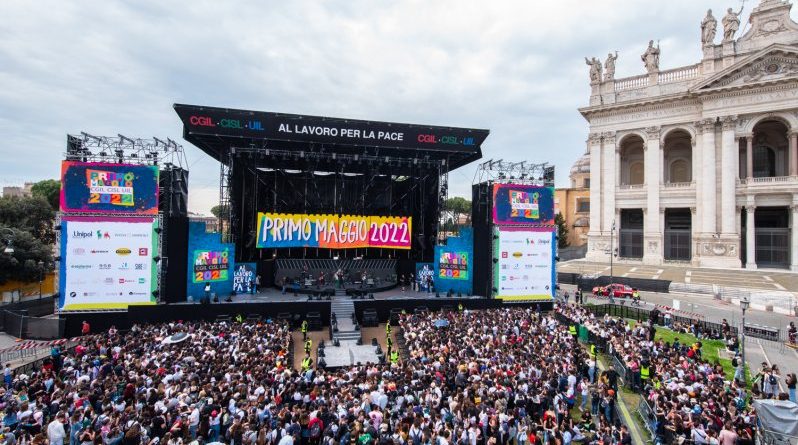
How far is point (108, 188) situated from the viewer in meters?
23.7

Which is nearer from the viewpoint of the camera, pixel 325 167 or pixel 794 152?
pixel 325 167

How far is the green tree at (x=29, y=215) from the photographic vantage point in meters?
35.9

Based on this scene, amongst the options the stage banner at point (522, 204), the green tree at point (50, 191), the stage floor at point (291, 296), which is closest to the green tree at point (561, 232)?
the stage banner at point (522, 204)

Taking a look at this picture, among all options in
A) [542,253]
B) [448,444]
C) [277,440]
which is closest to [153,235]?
[277,440]

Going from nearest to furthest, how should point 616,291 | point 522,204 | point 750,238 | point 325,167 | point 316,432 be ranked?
point 316,432 → point 522,204 → point 325,167 → point 616,291 → point 750,238

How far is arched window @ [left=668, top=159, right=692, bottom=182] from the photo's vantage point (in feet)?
161

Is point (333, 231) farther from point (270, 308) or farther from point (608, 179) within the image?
point (608, 179)

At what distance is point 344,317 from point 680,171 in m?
44.7

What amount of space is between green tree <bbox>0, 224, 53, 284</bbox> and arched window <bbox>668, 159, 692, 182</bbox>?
204ft

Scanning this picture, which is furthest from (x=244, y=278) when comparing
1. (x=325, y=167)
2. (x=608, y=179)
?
(x=608, y=179)

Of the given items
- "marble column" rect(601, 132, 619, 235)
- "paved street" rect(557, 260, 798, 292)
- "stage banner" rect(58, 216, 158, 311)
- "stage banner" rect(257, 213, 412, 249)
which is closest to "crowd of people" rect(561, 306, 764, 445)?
"stage banner" rect(257, 213, 412, 249)

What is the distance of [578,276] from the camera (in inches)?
1625

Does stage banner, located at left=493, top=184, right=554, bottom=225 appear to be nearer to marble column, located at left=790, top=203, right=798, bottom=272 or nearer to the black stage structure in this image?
the black stage structure

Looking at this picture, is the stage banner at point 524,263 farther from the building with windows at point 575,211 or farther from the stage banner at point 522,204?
the building with windows at point 575,211
